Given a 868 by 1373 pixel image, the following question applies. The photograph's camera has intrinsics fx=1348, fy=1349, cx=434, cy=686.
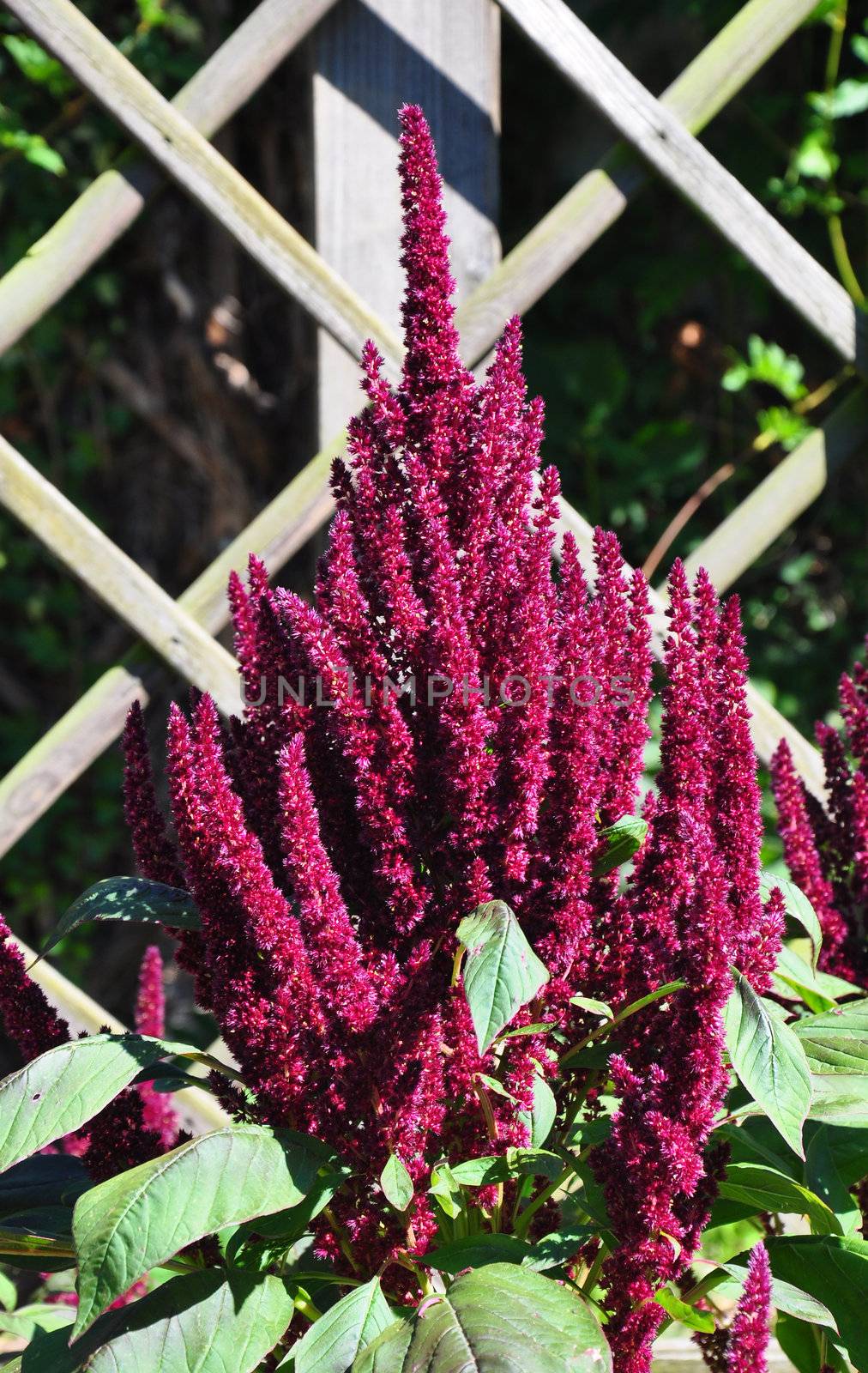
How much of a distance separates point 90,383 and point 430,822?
317cm

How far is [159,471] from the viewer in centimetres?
385

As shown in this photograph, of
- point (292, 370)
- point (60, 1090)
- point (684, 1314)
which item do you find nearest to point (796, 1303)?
point (684, 1314)

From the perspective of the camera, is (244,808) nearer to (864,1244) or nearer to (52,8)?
(864,1244)

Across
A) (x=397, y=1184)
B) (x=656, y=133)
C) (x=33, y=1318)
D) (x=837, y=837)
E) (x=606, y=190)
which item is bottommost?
(x=33, y=1318)

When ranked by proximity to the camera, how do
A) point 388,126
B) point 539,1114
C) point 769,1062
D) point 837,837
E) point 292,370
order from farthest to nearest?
point 292,370
point 388,126
point 837,837
point 539,1114
point 769,1062

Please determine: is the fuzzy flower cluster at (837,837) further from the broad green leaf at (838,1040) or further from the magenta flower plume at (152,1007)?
the magenta flower plume at (152,1007)

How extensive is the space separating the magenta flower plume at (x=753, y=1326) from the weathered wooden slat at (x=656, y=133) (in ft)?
5.60

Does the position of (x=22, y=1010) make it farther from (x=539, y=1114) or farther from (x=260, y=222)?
(x=260, y=222)

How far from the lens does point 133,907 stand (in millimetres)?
1068

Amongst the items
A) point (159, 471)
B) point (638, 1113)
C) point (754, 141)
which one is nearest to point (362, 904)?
point (638, 1113)

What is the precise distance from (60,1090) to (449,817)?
33 centimetres

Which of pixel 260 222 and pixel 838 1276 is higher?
pixel 260 222

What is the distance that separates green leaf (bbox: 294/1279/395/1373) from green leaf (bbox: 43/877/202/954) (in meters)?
0.29

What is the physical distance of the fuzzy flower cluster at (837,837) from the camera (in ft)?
4.22
